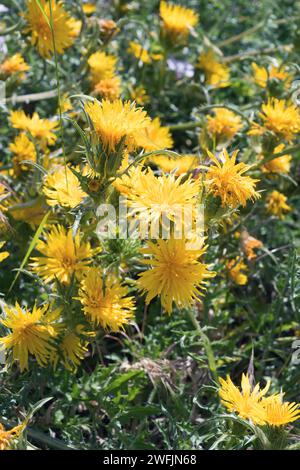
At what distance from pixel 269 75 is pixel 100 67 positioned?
671 mm

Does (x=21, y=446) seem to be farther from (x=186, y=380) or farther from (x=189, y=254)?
(x=186, y=380)

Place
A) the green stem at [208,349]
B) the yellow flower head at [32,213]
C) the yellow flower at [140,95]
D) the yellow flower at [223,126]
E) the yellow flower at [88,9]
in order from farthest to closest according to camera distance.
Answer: the yellow flower at [88,9], the yellow flower at [140,95], the yellow flower at [223,126], the yellow flower head at [32,213], the green stem at [208,349]

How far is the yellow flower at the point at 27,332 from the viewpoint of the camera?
1833mm

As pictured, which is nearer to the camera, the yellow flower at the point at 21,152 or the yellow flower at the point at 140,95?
the yellow flower at the point at 21,152

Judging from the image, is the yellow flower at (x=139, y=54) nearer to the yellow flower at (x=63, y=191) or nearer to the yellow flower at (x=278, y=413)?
the yellow flower at (x=63, y=191)

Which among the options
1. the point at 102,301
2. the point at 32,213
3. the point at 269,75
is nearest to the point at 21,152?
the point at 32,213

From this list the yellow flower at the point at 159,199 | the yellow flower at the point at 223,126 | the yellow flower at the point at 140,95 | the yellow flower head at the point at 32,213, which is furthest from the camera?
the yellow flower at the point at 140,95

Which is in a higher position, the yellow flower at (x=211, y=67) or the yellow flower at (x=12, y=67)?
the yellow flower at (x=211, y=67)

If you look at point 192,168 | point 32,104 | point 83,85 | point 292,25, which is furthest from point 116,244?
point 292,25

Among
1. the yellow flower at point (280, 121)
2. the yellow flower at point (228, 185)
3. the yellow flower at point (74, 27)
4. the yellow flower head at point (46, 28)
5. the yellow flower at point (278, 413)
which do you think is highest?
the yellow flower at point (74, 27)

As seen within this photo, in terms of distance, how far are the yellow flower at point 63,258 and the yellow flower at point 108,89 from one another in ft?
2.25

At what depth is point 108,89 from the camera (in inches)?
100

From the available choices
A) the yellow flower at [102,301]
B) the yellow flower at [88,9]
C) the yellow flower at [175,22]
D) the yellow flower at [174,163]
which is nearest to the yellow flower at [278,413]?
the yellow flower at [102,301]

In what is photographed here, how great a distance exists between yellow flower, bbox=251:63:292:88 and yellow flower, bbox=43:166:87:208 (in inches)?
38.7
